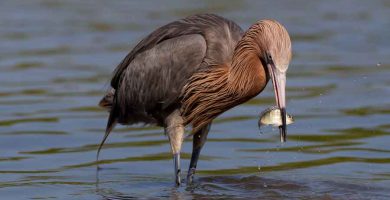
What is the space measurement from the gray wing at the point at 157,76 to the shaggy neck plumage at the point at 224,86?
12cm

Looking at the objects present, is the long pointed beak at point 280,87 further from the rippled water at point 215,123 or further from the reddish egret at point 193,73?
the rippled water at point 215,123

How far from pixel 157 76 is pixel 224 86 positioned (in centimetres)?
77

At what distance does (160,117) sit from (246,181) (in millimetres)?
959

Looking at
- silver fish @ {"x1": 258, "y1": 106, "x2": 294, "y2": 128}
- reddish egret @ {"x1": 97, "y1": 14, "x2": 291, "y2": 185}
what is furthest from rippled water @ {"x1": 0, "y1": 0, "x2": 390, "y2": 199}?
silver fish @ {"x1": 258, "y1": 106, "x2": 294, "y2": 128}

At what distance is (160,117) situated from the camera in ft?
33.3

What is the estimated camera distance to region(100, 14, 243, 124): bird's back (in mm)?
9633

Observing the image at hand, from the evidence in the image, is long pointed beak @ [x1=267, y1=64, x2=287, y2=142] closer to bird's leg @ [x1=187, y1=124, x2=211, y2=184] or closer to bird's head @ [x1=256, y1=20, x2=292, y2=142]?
bird's head @ [x1=256, y1=20, x2=292, y2=142]

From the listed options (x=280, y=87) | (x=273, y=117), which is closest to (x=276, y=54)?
(x=280, y=87)

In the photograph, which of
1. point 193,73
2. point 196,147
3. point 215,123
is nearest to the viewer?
point 193,73

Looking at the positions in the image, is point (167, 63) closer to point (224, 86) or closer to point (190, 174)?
point (224, 86)

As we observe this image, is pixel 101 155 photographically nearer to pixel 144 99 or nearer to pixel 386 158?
pixel 144 99

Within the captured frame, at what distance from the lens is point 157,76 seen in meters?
10.0

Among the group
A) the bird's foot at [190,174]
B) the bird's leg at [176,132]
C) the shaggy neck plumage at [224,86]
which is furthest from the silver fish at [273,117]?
the bird's foot at [190,174]

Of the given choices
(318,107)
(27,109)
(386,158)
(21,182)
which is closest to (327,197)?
(386,158)
